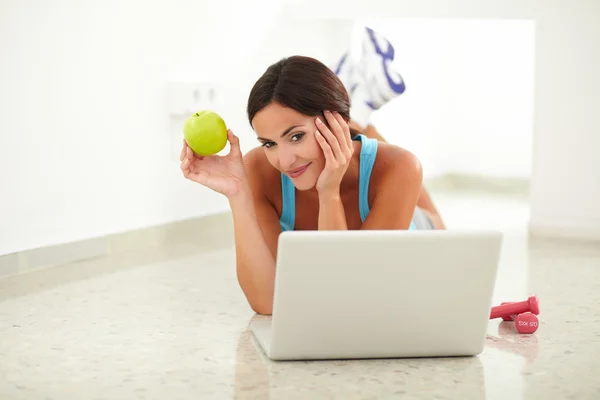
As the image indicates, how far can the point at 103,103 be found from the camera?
3080 mm

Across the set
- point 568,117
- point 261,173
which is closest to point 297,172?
point 261,173

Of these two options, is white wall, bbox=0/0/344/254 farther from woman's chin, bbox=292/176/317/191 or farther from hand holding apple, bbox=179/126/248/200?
woman's chin, bbox=292/176/317/191

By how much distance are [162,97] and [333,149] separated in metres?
1.45

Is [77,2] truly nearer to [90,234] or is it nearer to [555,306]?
[90,234]

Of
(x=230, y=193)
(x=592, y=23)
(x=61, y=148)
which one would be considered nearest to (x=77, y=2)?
(x=61, y=148)

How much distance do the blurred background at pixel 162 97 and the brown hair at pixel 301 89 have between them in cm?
101

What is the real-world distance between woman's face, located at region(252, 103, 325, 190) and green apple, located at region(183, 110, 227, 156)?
10cm

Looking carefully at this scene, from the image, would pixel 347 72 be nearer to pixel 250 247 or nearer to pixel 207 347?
pixel 250 247

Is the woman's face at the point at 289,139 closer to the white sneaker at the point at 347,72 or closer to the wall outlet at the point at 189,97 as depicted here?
the white sneaker at the point at 347,72

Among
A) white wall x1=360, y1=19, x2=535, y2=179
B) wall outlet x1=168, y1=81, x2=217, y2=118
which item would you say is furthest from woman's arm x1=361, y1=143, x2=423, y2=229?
white wall x1=360, y1=19, x2=535, y2=179

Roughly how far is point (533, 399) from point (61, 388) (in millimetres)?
869

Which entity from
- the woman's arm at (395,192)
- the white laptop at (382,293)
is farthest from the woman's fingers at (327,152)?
the white laptop at (382,293)

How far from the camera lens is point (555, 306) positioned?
238 cm

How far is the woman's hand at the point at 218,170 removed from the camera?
2133 mm
